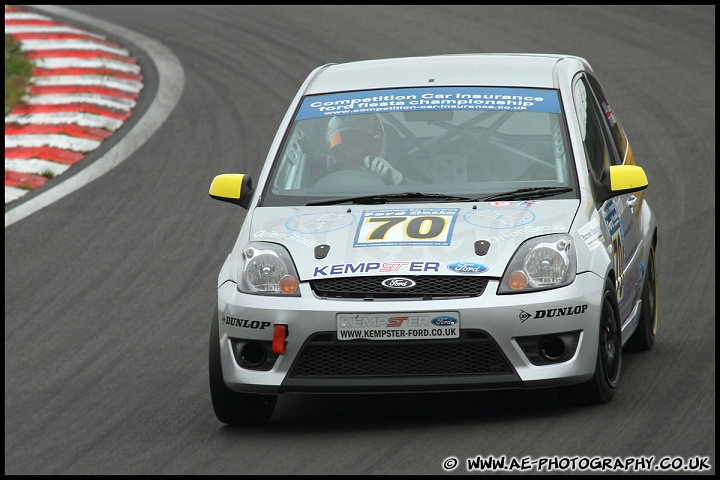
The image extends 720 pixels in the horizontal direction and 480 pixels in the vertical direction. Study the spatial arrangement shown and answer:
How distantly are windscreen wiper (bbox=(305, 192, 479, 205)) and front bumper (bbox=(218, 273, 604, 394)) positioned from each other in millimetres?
759

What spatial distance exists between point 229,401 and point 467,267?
4.21 ft

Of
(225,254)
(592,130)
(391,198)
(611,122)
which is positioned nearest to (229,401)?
(391,198)

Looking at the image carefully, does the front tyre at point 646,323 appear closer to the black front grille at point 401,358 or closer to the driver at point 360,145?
the driver at point 360,145

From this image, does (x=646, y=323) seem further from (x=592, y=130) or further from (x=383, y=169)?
(x=383, y=169)

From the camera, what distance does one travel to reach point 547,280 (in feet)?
20.5

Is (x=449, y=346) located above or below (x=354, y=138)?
below

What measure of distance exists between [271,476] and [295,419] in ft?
3.43

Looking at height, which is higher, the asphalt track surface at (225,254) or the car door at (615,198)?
the car door at (615,198)

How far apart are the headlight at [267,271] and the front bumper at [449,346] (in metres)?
0.08

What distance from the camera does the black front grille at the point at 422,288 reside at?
20.1 ft

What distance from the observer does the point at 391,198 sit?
22.6ft

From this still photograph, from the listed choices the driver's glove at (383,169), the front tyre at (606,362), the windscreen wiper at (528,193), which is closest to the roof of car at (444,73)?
the driver's glove at (383,169)

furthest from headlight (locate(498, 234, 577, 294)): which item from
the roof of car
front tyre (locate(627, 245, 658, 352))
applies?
front tyre (locate(627, 245, 658, 352))

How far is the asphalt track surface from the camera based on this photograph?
6.05 metres
